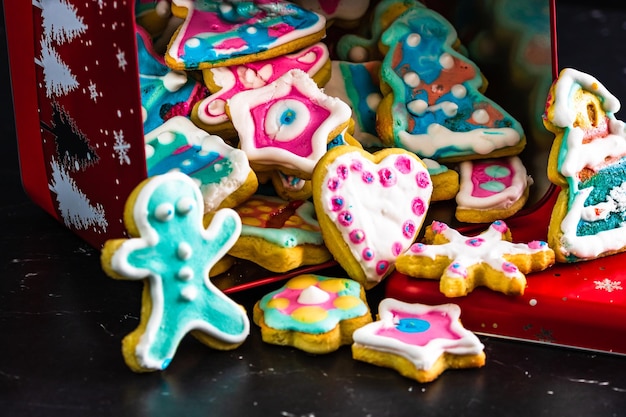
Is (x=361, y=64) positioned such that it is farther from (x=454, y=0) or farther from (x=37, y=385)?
(x=37, y=385)

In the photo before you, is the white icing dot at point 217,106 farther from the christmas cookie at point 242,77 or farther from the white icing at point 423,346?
the white icing at point 423,346

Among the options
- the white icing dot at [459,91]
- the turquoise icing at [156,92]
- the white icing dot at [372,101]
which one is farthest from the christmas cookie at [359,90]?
the turquoise icing at [156,92]

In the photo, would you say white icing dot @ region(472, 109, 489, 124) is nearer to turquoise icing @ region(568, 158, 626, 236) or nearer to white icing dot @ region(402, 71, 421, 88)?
white icing dot @ region(402, 71, 421, 88)

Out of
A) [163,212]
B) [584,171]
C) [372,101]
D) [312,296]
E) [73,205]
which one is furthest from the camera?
[372,101]

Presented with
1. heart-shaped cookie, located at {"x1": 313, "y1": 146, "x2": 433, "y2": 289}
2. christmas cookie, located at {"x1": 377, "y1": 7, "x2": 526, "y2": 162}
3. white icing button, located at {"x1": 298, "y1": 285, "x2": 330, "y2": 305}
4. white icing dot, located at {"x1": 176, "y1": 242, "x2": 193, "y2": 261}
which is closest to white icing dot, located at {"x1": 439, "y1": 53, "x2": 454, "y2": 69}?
christmas cookie, located at {"x1": 377, "y1": 7, "x2": 526, "y2": 162}

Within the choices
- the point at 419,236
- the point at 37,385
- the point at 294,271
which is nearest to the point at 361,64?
the point at 419,236

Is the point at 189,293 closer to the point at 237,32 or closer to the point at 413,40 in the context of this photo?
the point at 237,32

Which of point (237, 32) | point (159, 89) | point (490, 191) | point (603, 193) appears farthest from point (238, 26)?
point (603, 193)
